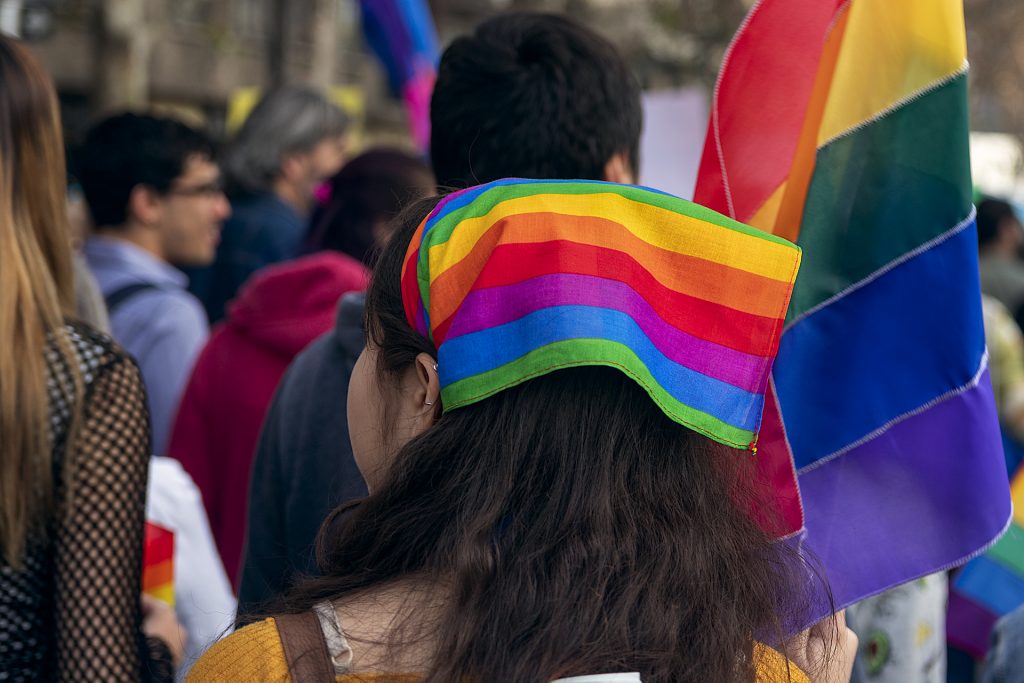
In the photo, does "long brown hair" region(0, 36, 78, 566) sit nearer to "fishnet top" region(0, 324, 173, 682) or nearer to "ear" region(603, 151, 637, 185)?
"fishnet top" region(0, 324, 173, 682)

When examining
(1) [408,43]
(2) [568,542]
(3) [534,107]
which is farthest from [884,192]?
(1) [408,43]

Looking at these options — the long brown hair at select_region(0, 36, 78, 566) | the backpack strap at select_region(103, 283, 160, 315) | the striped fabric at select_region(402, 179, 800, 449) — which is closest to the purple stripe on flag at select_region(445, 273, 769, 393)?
the striped fabric at select_region(402, 179, 800, 449)

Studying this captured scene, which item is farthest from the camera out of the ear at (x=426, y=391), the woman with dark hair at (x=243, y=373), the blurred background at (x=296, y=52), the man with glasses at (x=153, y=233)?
the blurred background at (x=296, y=52)

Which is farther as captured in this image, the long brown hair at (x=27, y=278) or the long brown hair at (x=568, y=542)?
the long brown hair at (x=27, y=278)

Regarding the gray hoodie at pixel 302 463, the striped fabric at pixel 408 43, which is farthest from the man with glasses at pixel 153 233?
the striped fabric at pixel 408 43

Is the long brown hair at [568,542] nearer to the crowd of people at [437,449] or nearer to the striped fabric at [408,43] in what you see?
the crowd of people at [437,449]

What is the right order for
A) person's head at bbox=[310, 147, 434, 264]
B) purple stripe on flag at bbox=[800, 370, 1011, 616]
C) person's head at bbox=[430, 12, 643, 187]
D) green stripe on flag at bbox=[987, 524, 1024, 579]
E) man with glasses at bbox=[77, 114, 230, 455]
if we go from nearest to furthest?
purple stripe on flag at bbox=[800, 370, 1011, 616]
person's head at bbox=[430, 12, 643, 187]
green stripe on flag at bbox=[987, 524, 1024, 579]
man with glasses at bbox=[77, 114, 230, 455]
person's head at bbox=[310, 147, 434, 264]

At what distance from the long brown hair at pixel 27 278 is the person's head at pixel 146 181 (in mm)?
1877

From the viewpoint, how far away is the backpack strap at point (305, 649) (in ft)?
4.16

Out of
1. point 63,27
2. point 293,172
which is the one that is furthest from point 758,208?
point 63,27

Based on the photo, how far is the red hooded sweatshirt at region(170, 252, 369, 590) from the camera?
3.02 metres

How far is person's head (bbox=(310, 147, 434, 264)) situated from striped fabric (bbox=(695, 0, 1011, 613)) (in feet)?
6.11

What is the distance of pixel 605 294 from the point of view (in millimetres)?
1304

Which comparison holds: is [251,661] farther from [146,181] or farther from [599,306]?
[146,181]
